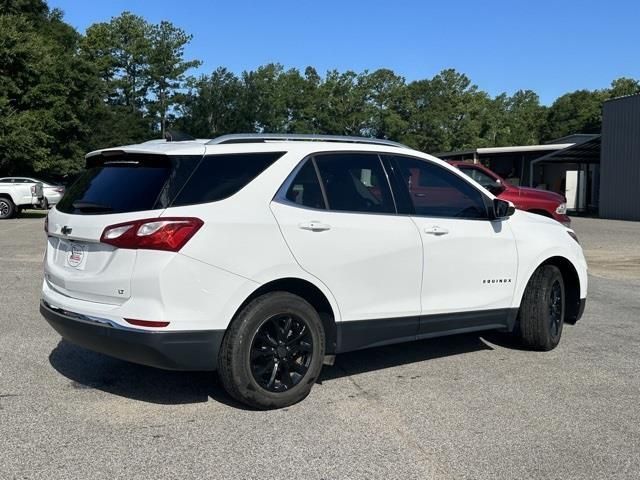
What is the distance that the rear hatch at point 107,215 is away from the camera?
4.18m

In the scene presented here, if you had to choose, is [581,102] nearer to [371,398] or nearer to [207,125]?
[207,125]

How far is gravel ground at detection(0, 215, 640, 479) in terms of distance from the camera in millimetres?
3670

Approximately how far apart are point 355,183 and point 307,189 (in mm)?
466

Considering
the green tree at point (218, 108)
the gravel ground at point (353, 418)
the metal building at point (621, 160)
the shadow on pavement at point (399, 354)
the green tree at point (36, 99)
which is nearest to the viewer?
the gravel ground at point (353, 418)

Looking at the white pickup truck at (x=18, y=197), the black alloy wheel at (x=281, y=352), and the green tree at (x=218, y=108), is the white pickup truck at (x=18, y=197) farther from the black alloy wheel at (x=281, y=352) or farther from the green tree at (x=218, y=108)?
the green tree at (x=218, y=108)

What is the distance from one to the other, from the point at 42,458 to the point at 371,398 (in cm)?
222

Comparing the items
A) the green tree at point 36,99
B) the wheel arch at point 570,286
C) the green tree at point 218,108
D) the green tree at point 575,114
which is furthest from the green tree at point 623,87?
the wheel arch at point 570,286

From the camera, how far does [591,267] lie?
13.0m

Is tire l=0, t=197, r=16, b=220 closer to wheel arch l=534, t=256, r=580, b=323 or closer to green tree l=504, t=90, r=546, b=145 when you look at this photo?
wheel arch l=534, t=256, r=580, b=323

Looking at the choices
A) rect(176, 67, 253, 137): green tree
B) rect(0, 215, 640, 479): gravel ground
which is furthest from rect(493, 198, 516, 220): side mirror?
rect(176, 67, 253, 137): green tree

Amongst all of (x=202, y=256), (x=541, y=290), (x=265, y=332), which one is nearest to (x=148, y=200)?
(x=202, y=256)

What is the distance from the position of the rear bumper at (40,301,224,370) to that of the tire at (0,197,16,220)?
2288 centimetres

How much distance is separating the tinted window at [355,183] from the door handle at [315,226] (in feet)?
0.66

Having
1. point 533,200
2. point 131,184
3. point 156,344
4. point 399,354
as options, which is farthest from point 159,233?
point 533,200
